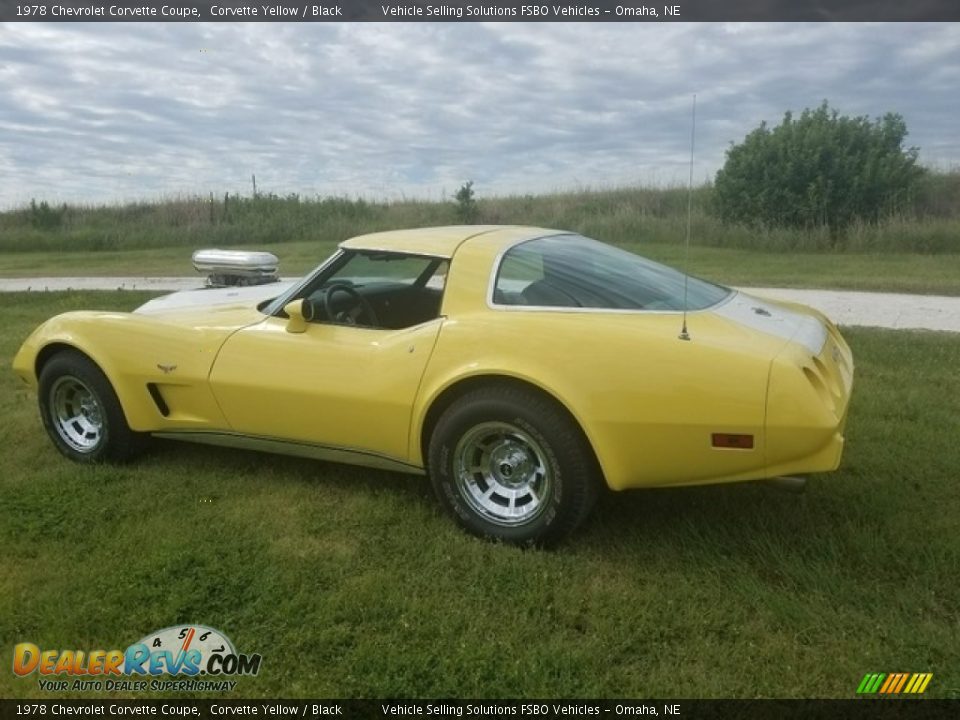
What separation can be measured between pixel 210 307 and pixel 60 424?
3.49 feet

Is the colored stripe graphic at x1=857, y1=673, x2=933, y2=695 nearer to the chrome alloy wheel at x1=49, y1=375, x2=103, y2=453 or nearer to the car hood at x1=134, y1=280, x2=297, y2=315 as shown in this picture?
the car hood at x1=134, y1=280, x2=297, y2=315

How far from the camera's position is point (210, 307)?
4297 millimetres

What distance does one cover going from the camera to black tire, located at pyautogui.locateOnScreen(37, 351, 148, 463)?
418cm

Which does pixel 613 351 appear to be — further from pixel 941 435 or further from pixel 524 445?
pixel 941 435

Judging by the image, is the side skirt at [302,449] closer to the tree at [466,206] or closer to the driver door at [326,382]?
the driver door at [326,382]

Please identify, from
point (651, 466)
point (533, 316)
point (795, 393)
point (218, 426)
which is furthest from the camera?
point (218, 426)

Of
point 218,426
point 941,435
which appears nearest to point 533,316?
point 218,426

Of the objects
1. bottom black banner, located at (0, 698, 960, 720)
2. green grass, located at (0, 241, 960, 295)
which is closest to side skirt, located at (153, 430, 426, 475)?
bottom black banner, located at (0, 698, 960, 720)

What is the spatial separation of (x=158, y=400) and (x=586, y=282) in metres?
2.23

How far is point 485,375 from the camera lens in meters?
3.27

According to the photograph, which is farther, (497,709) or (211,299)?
(211,299)

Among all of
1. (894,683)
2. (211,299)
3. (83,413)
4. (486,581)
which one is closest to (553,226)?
(211,299)

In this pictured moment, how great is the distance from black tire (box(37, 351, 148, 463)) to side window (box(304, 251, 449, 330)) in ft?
4.10

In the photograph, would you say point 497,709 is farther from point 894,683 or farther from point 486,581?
point 894,683
